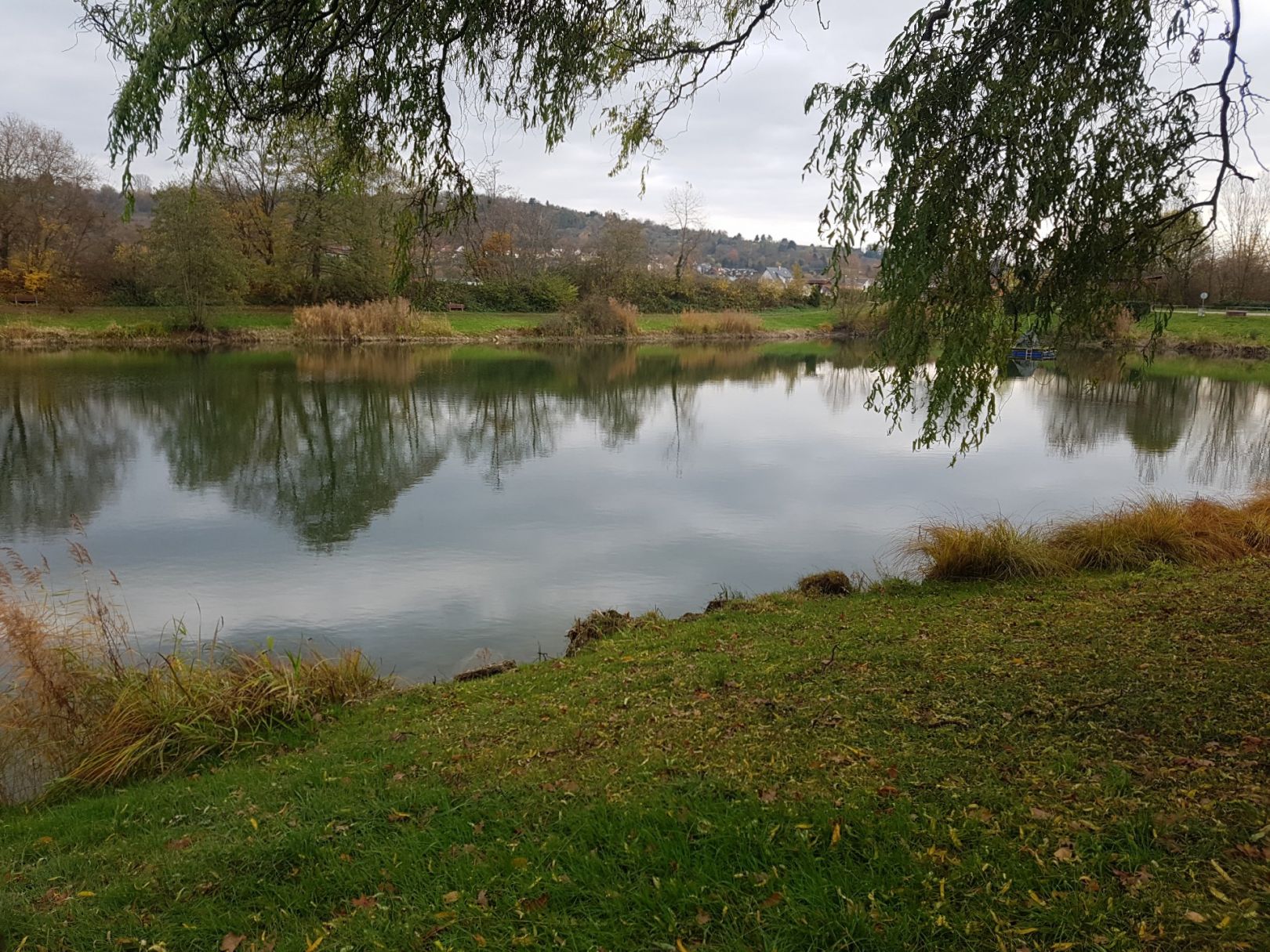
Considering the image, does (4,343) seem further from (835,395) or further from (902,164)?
(902,164)

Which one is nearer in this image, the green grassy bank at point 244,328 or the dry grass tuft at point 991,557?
the dry grass tuft at point 991,557

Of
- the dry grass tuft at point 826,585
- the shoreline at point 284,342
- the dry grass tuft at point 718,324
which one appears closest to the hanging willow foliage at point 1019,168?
the dry grass tuft at point 826,585

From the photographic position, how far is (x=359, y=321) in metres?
42.4

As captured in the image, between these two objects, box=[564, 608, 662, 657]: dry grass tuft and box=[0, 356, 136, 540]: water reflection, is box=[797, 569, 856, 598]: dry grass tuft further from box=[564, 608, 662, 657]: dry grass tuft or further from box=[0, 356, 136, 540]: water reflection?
box=[0, 356, 136, 540]: water reflection

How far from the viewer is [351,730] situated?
210 inches

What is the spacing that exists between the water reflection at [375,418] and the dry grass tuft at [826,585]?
301 centimetres

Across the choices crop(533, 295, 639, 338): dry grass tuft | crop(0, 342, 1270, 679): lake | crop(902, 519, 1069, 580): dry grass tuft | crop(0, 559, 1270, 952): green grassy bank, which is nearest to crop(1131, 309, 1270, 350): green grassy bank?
crop(0, 342, 1270, 679): lake

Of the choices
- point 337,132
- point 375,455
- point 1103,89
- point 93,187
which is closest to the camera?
point 1103,89

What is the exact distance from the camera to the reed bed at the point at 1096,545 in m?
8.31

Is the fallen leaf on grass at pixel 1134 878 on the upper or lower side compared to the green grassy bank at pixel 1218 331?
lower

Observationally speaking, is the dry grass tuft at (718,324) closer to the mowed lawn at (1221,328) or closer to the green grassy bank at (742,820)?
the mowed lawn at (1221,328)

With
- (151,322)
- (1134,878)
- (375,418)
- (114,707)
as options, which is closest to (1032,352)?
(375,418)

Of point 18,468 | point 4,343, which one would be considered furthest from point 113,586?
point 4,343

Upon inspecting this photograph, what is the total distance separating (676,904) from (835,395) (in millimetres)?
25654
